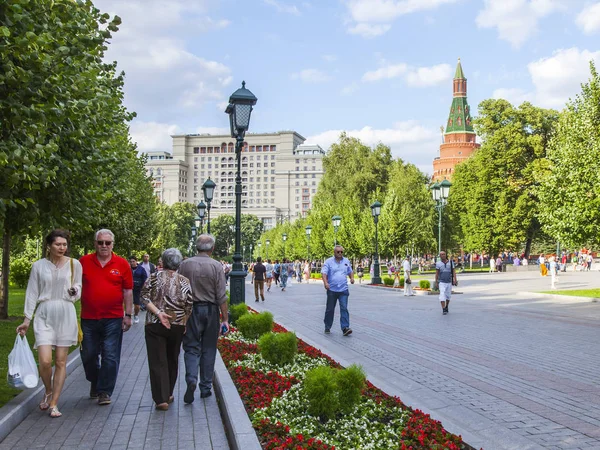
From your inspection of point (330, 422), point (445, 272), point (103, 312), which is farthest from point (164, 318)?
point (445, 272)

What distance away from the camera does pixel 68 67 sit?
10266mm

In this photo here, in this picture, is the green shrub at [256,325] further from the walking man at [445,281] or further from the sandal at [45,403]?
the walking man at [445,281]

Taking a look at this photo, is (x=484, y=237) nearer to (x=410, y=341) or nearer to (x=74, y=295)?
(x=410, y=341)

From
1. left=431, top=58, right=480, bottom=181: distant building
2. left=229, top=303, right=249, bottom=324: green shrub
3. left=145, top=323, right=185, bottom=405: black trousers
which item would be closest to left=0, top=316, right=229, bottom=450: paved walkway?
left=145, top=323, right=185, bottom=405: black trousers

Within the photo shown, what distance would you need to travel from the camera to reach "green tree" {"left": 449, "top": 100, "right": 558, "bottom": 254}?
186 ft

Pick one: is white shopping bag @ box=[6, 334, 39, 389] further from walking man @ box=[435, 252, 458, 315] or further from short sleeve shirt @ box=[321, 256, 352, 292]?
walking man @ box=[435, 252, 458, 315]

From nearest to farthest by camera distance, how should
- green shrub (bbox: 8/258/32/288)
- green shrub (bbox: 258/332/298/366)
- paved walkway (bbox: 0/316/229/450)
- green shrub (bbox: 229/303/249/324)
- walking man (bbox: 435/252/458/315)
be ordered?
1. paved walkway (bbox: 0/316/229/450)
2. green shrub (bbox: 258/332/298/366)
3. green shrub (bbox: 229/303/249/324)
4. walking man (bbox: 435/252/458/315)
5. green shrub (bbox: 8/258/32/288)

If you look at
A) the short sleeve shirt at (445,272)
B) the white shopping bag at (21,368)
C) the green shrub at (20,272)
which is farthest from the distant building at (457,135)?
the white shopping bag at (21,368)

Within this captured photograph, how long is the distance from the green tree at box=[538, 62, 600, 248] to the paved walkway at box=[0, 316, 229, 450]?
21417 mm

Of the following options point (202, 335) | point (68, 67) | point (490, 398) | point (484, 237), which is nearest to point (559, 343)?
point (490, 398)

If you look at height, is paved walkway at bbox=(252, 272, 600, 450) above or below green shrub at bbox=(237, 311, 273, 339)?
below

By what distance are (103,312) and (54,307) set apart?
61cm

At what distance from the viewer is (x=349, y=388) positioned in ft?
18.8

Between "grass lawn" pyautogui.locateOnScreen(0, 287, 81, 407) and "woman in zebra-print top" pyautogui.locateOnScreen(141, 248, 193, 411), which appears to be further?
"grass lawn" pyautogui.locateOnScreen(0, 287, 81, 407)
